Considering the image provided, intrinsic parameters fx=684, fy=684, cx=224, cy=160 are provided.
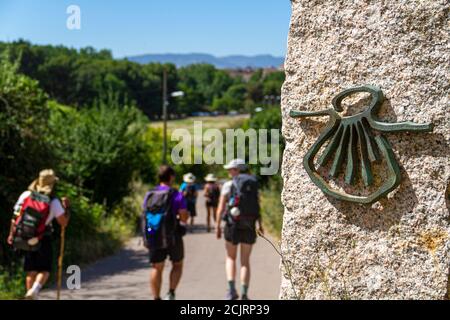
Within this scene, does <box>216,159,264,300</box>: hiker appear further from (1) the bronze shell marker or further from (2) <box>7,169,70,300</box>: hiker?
(1) the bronze shell marker

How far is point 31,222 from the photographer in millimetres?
6957

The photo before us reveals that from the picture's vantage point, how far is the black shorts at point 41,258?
717cm

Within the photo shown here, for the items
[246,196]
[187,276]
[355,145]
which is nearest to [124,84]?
[187,276]

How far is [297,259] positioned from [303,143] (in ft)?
2.44

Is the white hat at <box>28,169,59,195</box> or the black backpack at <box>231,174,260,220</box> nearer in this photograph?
the white hat at <box>28,169,59,195</box>

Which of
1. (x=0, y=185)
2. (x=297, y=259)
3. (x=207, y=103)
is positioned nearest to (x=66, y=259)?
(x=0, y=185)

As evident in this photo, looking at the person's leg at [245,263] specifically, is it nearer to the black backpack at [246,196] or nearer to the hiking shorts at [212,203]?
the black backpack at [246,196]

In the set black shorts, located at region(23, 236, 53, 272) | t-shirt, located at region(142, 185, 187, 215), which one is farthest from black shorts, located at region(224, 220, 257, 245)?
black shorts, located at region(23, 236, 53, 272)

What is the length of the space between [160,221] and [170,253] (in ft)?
1.49

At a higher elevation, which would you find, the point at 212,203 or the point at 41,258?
the point at 41,258

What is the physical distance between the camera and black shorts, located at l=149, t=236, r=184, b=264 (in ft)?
24.2

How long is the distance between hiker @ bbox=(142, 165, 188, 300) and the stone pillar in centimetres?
296

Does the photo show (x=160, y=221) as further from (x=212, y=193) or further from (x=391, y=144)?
(x=212, y=193)

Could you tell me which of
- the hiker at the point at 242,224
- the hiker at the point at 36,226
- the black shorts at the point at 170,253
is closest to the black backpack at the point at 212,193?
the hiker at the point at 242,224
